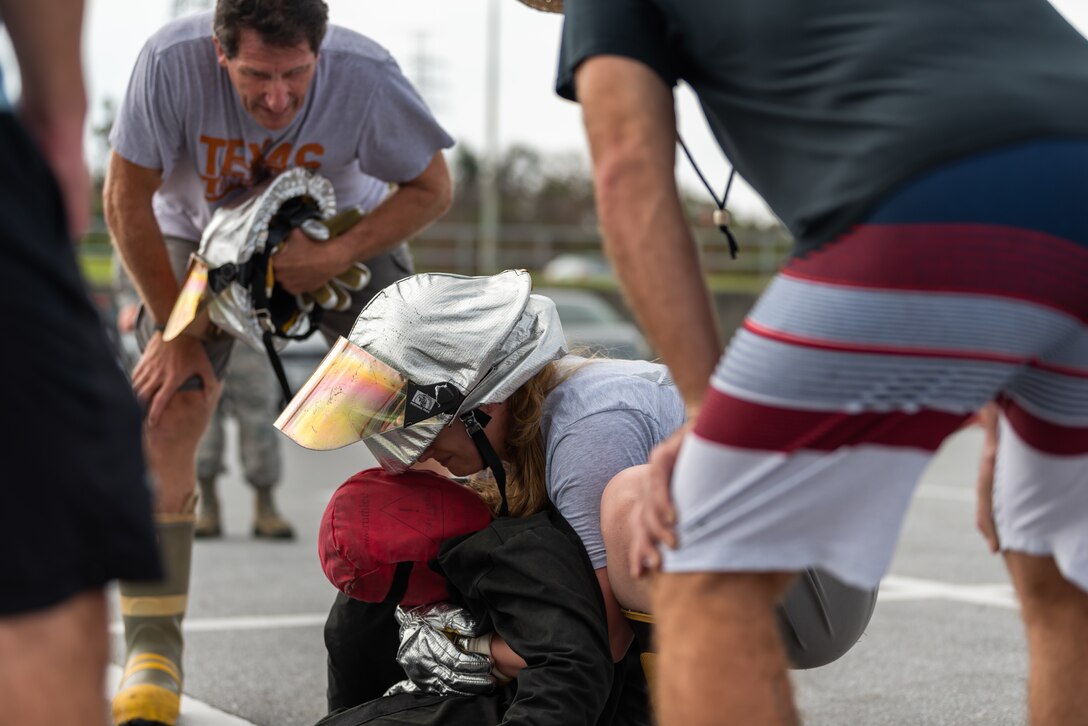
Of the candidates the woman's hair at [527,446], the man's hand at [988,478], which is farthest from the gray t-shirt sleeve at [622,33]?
the woman's hair at [527,446]

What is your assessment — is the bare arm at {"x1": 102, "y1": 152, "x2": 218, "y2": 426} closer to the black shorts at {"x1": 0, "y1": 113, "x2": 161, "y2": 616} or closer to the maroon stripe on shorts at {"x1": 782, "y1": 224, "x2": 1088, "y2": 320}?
the black shorts at {"x1": 0, "y1": 113, "x2": 161, "y2": 616}

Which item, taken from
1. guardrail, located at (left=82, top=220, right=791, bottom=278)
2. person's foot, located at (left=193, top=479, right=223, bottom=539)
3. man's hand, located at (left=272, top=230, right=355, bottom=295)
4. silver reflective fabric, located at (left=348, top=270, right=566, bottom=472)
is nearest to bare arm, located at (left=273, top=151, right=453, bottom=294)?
man's hand, located at (left=272, top=230, right=355, bottom=295)

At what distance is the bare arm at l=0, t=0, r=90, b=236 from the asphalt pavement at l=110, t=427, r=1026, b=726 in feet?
3.32

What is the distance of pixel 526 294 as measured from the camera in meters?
2.88

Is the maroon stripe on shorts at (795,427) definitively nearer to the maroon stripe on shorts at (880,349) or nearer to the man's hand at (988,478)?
the maroon stripe on shorts at (880,349)

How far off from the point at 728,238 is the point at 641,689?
1058 millimetres

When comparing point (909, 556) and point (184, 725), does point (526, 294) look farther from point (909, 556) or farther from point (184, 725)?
point (909, 556)

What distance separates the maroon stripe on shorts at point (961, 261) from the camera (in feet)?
5.24

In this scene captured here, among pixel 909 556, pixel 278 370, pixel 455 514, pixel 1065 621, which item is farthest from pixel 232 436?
pixel 1065 621

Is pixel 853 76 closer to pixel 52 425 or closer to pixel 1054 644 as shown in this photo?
pixel 1054 644

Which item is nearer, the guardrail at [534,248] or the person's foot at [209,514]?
the person's foot at [209,514]

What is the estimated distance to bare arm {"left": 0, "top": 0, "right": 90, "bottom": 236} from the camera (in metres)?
1.42

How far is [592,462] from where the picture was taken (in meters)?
2.67

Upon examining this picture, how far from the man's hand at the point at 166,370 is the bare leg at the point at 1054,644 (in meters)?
2.51
